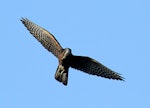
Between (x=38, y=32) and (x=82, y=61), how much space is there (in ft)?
7.92

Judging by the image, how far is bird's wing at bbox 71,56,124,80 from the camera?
23.7 meters

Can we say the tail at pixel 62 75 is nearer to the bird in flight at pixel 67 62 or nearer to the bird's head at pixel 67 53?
the bird in flight at pixel 67 62

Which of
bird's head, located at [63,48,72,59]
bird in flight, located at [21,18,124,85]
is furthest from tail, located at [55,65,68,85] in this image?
bird's head, located at [63,48,72,59]

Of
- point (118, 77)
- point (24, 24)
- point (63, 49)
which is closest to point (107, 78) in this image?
point (118, 77)

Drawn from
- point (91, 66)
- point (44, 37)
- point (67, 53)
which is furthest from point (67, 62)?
point (44, 37)

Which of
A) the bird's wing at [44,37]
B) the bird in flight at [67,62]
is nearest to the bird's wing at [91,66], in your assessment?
the bird in flight at [67,62]

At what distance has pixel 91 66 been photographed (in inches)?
939

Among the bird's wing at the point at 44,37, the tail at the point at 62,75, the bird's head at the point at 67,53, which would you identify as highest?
the bird's wing at the point at 44,37

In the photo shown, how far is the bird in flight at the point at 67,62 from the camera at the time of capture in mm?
23391

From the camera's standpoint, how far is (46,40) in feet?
81.0

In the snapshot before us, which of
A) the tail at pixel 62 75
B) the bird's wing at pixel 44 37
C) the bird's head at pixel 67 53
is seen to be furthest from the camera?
the bird's wing at pixel 44 37

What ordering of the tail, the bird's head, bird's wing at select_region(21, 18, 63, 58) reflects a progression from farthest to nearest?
bird's wing at select_region(21, 18, 63, 58) → the tail → the bird's head

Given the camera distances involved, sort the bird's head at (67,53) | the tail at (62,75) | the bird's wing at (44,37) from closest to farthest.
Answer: the bird's head at (67,53), the tail at (62,75), the bird's wing at (44,37)

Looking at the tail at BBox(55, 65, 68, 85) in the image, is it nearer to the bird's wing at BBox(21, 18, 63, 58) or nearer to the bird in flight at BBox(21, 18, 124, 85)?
the bird in flight at BBox(21, 18, 124, 85)
